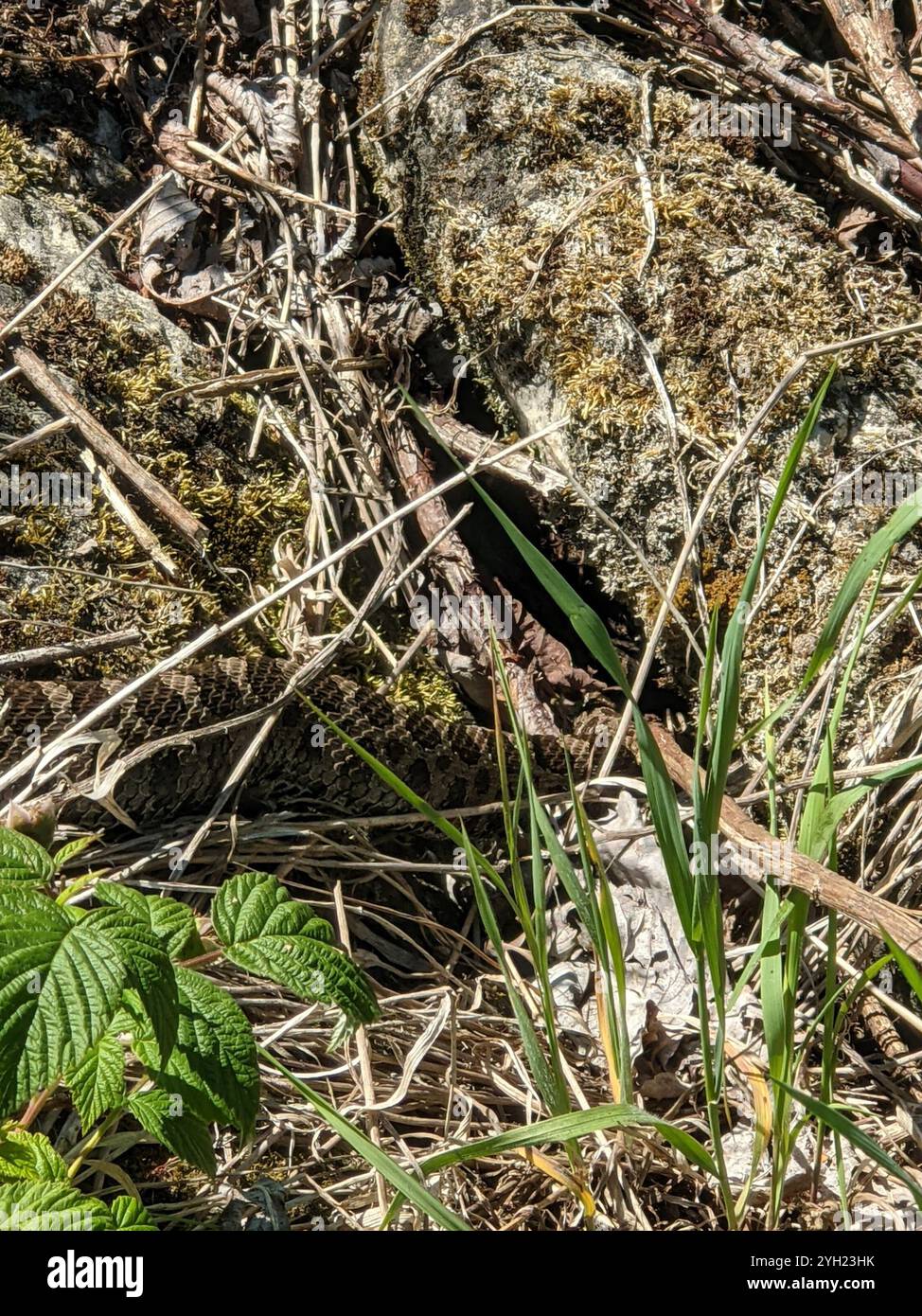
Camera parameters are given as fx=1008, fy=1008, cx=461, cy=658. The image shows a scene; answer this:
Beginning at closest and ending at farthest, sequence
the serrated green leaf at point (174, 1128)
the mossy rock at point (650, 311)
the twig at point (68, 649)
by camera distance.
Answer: the serrated green leaf at point (174, 1128) < the twig at point (68, 649) < the mossy rock at point (650, 311)

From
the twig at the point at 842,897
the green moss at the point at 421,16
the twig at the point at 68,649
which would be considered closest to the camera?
the twig at the point at 842,897

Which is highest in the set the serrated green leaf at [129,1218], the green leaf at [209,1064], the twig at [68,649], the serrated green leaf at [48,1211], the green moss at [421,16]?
the green moss at [421,16]

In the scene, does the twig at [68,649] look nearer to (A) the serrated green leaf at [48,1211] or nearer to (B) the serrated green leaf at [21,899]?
(B) the serrated green leaf at [21,899]

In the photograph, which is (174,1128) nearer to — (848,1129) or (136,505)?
(848,1129)

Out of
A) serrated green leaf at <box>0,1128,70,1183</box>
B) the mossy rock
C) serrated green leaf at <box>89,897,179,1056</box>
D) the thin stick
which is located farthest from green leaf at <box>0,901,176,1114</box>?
the thin stick

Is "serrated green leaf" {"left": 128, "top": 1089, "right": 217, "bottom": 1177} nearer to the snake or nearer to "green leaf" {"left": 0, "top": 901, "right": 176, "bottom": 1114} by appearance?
"green leaf" {"left": 0, "top": 901, "right": 176, "bottom": 1114}

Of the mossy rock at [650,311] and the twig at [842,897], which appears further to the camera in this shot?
the mossy rock at [650,311]

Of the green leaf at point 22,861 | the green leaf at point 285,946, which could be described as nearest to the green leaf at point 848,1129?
the green leaf at point 285,946

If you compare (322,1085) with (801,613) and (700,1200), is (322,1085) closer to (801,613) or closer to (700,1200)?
(700,1200)
